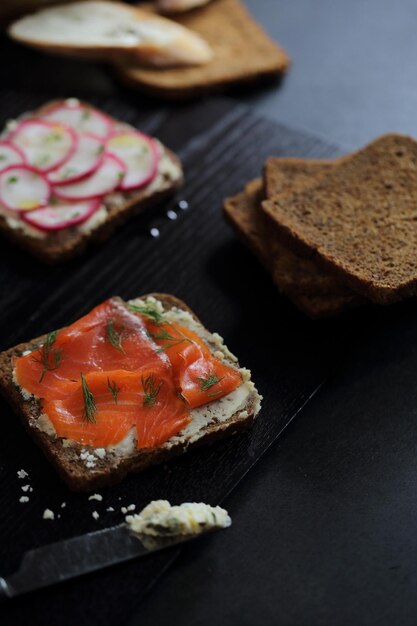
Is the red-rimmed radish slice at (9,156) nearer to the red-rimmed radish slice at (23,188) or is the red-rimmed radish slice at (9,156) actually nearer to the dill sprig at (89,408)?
the red-rimmed radish slice at (23,188)

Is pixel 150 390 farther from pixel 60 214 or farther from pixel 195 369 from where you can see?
pixel 60 214

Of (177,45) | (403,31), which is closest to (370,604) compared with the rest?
(177,45)

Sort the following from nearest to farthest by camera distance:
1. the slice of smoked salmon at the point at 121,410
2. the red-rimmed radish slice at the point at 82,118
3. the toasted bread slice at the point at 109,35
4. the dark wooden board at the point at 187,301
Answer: the dark wooden board at the point at 187,301
the slice of smoked salmon at the point at 121,410
the red-rimmed radish slice at the point at 82,118
the toasted bread slice at the point at 109,35

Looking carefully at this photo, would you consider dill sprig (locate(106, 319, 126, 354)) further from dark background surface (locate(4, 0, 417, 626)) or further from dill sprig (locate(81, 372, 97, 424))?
dark background surface (locate(4, 0, 417, 626))

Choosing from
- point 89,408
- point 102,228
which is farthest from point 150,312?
point 102,228

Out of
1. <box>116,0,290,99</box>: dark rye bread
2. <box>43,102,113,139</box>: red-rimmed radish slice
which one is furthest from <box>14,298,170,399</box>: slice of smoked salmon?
<box>116,0,290,99</box>: dark rye bread

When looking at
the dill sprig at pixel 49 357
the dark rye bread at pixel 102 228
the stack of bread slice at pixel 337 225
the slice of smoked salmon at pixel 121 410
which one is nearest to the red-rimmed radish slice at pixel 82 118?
the dark rye bread at pixel 102 228

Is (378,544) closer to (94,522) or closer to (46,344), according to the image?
(94,522)
